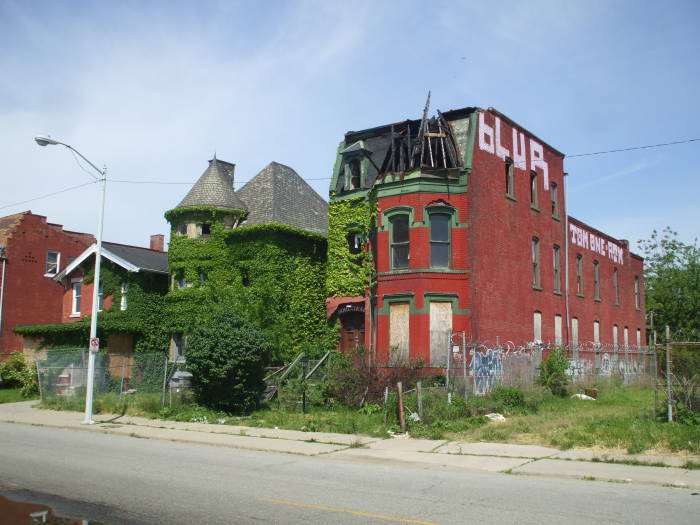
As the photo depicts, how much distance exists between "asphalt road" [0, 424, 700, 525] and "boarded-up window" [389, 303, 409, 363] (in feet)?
36.6

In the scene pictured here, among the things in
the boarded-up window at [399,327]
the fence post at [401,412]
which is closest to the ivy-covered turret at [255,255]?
the boarded-up window at [399,327]

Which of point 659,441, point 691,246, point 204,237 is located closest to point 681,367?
point 659,441

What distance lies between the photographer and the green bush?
24047 mm

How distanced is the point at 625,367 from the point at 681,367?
19.6m

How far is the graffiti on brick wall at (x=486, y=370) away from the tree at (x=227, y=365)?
7.26 metres

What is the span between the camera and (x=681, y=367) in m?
16.8

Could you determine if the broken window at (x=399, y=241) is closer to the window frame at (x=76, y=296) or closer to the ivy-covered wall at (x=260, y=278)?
the ivy-covered wall at (x=260, y=278)

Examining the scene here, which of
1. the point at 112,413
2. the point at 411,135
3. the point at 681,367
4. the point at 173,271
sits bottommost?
the point at 112,413

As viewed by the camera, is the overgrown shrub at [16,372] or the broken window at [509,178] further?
the overgrown shrub at [16,372]

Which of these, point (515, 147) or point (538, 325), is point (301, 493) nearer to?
point (538, 325)

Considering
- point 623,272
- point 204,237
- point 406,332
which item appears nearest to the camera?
point 406,332

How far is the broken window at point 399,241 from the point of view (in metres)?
25.5

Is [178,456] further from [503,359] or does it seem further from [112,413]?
[503,359]

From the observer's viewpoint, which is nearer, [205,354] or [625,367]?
[205,354]
